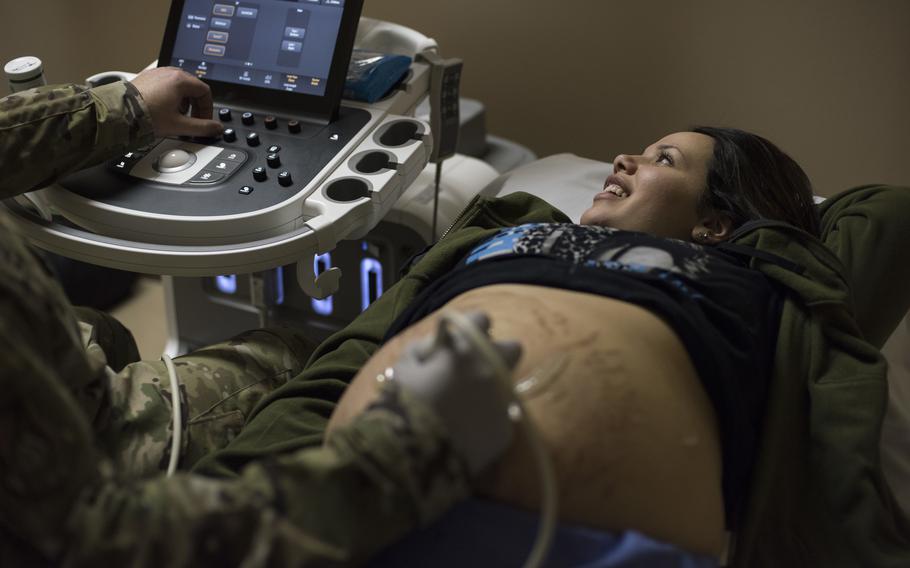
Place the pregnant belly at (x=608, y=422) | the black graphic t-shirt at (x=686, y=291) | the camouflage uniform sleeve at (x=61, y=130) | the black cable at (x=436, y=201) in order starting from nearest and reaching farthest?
1. the pregnant belly at (x=608, y=422)
2. the black graphic t-shirt at (x=686, y=291)
3. the camouflage uniform sleeve at (x=61, y=130)
4. the black cable at (x=436, y=201)

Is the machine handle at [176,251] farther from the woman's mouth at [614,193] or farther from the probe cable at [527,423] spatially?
the probe cable at [527,423]

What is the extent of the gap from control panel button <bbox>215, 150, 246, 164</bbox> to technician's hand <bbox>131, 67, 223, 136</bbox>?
5 cm

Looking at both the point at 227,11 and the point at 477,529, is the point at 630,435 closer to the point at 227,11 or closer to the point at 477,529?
the point at 477,529

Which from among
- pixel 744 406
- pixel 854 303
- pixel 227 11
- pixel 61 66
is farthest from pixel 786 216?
pixel 61 66

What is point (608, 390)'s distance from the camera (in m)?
0.85

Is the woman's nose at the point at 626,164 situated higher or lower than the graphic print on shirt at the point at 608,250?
higher

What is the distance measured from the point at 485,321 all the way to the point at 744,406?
40cm

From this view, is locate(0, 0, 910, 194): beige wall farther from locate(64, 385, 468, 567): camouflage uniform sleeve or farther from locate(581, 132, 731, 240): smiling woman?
locate(64, 385, 468, 567): camouflage uniform sleeve

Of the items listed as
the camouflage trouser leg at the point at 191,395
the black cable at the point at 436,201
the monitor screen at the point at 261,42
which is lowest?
the camouflage trouser leg at the point at 191,395

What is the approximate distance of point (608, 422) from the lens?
0.84 m

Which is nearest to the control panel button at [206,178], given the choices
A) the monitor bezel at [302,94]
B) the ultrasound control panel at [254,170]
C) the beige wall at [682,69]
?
the ultrasound control panel at [254,170]

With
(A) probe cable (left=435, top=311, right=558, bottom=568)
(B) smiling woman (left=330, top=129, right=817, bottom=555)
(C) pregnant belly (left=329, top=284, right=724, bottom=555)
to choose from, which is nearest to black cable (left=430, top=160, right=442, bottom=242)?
(B) smiling woman (left=330, top=129, right=817, bottom=555)

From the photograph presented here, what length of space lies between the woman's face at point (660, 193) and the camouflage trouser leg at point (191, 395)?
51cm

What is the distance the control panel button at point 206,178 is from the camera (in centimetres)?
131
